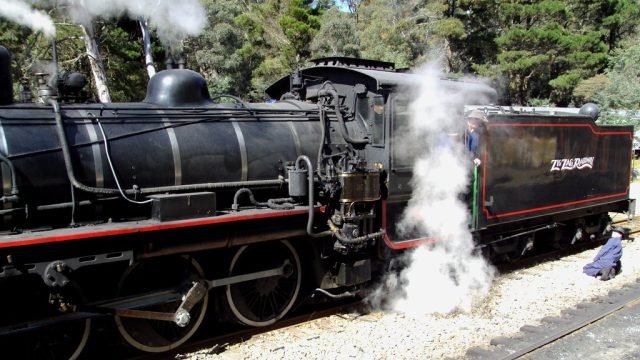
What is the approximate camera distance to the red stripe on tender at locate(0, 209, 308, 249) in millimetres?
3714

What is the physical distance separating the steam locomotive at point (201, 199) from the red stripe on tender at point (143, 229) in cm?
1

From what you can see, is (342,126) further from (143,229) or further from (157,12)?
(157,12)

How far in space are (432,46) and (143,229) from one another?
2585 cm

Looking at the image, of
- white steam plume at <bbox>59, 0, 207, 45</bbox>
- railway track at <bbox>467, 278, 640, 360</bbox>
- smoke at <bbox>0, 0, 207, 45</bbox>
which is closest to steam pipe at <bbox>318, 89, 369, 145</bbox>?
railway track at <bbox>467, 278, 640, 360</bbox>

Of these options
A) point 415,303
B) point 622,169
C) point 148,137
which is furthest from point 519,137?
point 148,137

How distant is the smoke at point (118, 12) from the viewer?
23.2 feet

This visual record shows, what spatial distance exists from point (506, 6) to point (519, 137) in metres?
24.7

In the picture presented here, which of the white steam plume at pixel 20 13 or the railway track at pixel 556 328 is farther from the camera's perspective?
the white steam plume at pixel 20 13

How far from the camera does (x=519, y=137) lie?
7.50 metres

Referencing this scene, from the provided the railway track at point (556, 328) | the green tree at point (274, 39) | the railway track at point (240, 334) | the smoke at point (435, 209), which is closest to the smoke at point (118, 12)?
the railway track at point (240, 334)

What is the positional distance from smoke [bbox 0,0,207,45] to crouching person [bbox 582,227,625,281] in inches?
296

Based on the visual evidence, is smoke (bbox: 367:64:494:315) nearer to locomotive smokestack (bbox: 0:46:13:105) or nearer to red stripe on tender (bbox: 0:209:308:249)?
red stripe on tender (bbox: 0:209:308:249)

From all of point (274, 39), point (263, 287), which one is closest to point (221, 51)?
point (274, 39)

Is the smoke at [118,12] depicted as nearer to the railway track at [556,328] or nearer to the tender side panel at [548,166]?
the railway track at [556,328]
